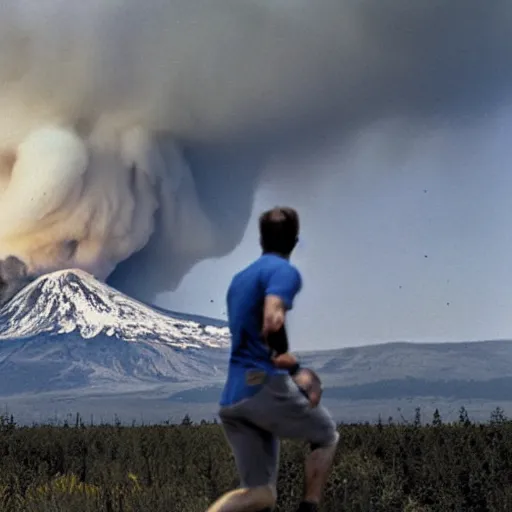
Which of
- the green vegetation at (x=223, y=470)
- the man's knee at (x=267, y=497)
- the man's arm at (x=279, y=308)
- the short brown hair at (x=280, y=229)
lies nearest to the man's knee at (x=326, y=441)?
the man's knee at (x=267, y=497)

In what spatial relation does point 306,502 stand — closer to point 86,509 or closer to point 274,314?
point 274,314

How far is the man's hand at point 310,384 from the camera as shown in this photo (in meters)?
5.08

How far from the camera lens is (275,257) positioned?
16.9 ft

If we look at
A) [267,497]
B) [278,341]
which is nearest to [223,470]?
[267,497]

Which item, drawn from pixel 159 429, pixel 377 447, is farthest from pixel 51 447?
pixel 377 447

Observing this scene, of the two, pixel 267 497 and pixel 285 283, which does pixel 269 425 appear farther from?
pixel 285 283

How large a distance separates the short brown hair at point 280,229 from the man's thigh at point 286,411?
2.01 feet

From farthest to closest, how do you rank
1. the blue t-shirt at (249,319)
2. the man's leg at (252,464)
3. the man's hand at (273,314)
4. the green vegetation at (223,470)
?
the green vegetation at (223,470), the man's leg at (252,464), the blue t-shirt at (249,319), the man's hand at (273,314)

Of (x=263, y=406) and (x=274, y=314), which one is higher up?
(x=274, y=314)

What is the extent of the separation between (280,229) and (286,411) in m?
0.85

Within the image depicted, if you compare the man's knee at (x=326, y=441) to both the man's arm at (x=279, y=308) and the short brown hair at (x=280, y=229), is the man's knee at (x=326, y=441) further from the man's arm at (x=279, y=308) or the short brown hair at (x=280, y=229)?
the short brown hair at (x=280, y=229)

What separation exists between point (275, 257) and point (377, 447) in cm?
815

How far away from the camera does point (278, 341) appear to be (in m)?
4.93

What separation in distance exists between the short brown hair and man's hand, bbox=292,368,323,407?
58 centimetres
